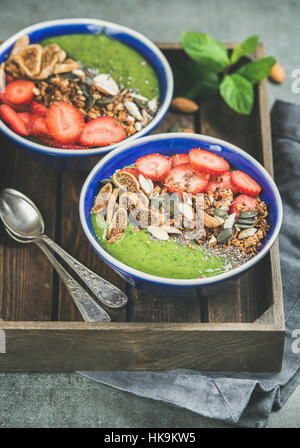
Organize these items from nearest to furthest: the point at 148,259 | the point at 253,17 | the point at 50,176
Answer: the point at 148,259 → the point at 50,176 → the point at 253,17

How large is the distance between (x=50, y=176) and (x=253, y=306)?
0.50 metres

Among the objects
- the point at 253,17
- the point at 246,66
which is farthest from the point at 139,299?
the point at 253,17

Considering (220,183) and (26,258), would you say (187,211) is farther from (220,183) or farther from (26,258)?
(26,258)

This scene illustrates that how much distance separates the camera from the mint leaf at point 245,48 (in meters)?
1.43

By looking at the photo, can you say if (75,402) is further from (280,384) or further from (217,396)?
(280,384)

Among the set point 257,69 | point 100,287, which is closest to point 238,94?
point 257,69

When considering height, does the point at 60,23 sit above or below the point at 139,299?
above

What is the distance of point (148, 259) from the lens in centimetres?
117

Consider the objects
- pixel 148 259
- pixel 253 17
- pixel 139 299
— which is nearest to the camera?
pixel 148 259

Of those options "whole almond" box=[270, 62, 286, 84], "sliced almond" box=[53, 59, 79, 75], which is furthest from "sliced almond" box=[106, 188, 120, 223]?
"whole almond" box=[270, 62, 286, 84]

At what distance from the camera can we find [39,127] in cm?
132

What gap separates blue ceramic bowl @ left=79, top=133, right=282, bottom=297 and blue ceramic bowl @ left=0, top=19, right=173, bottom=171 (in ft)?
0.13

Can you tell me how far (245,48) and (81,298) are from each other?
2.10 feet
